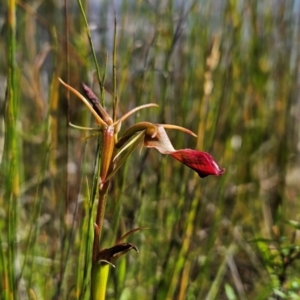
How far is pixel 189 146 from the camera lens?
152 centimetres

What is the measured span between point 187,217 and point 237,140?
0.69 m

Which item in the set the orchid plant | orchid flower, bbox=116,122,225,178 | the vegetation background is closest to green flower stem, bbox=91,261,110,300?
the orchid plant

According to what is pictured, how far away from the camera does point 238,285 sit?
1238mm

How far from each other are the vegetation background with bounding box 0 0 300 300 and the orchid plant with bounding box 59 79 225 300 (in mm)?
394

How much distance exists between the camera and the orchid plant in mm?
469

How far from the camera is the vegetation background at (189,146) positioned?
111 cm

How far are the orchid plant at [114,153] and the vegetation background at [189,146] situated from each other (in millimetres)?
394

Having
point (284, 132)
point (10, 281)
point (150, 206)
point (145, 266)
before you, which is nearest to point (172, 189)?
point (150, 206)

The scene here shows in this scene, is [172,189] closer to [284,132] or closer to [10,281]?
[284,132]

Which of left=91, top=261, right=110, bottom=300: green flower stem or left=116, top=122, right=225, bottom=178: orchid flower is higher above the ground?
left=116, top=122, right=225, bottom=178: orchid flower

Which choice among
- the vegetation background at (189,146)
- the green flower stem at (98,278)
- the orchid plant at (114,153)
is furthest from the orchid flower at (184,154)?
the vegetation background at (189,146)

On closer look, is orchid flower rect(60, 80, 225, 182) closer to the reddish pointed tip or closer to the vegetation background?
the reddish pointed tip

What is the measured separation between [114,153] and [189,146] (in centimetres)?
101

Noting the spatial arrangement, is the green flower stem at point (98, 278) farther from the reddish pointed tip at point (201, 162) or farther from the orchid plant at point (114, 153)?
the reddish pointed tip at point (201, 162)
